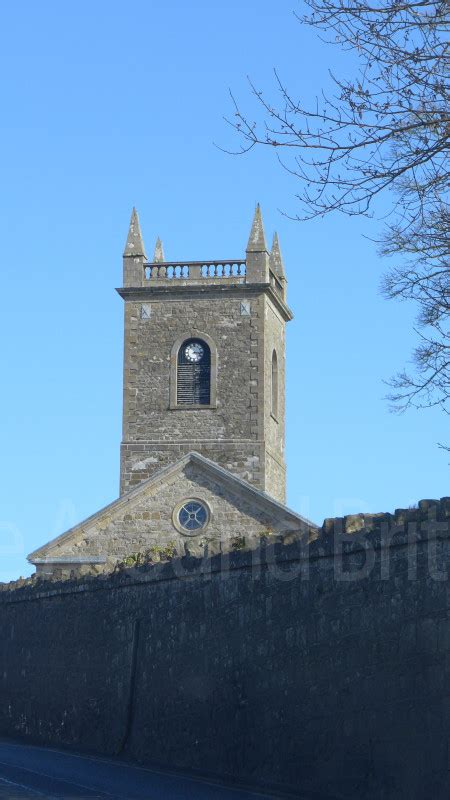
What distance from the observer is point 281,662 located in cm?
1588

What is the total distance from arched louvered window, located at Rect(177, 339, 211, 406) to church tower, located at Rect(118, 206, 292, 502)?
0.03m

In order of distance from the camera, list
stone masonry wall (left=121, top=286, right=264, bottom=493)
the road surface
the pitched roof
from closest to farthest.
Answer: the road surface
the pitched roof
stone masonry wall (left=121, top=286, right=264, bottom=493)

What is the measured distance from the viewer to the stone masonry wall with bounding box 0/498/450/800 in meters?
13.3

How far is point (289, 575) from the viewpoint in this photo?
15969 millimetres

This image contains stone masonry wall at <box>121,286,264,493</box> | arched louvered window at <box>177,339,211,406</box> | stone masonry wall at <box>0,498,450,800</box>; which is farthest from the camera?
arched louvered window at <box>177,339,211,406</box>

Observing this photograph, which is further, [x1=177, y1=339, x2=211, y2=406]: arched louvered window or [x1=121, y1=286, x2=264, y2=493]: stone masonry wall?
[x1=177, y1=339, x2=211, y2=406]: arched louvered window

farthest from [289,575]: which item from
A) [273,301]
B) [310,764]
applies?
[273,301]

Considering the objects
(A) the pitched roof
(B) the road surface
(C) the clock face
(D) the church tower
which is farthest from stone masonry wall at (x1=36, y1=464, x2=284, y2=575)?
(B) the road surface

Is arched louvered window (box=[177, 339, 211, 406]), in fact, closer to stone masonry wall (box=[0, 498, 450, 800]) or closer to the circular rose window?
the circular rose window

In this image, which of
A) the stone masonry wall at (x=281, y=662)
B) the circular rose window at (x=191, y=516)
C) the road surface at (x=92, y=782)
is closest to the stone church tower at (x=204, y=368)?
the circular rose window at (x=191, y=516)

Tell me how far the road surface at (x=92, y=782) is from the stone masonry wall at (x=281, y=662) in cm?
58

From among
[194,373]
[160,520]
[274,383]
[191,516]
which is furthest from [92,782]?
[274,383]

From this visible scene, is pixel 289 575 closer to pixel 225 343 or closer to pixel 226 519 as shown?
pixel 226 519

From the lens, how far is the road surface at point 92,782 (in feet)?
47.4
